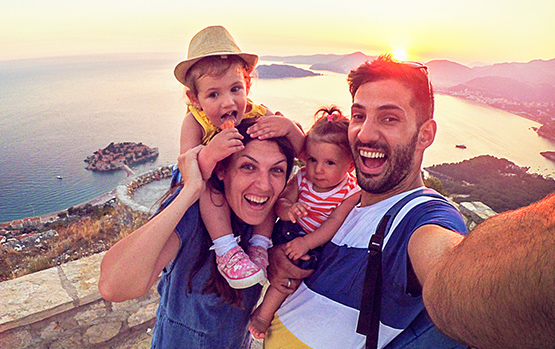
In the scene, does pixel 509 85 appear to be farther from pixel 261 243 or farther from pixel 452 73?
pixel 261 243

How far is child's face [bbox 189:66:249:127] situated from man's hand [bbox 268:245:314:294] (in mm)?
1187

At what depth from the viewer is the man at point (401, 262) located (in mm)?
794

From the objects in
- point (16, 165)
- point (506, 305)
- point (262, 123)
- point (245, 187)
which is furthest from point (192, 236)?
point (16, 165)

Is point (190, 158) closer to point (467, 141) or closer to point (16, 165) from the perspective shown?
point (467, 141)

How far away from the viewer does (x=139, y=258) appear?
1361 mm

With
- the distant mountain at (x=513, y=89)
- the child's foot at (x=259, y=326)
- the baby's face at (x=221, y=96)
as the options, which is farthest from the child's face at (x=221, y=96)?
the distant mountain at (x=513, y=89)

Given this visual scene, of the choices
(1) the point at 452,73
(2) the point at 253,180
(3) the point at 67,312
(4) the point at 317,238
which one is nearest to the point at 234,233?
(2) the point at 253,180

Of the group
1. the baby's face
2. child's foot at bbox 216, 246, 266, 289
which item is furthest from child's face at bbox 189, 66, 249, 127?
child's foot at bbox 216, 246, 266, 289

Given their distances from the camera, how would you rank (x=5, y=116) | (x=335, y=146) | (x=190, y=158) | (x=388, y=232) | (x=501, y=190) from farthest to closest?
(x=5, y=116) → (x=501, y=190) → (x=335, y=146) → (x=190, y=158) → (x=388, y=232)

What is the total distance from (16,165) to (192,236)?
291 ft

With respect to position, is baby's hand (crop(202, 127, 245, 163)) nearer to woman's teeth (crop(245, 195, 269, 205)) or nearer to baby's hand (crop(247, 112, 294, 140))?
baby's hand (crop(247, 112, 294, 140))

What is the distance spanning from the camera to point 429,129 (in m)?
1.77

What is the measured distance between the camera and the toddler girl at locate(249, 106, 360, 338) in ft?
6.23

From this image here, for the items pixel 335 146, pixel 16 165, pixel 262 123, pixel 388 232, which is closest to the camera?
pixel 388 232
